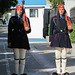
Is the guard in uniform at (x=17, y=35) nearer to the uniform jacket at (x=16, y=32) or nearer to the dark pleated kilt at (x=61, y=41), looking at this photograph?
the uniform jacket at (x=16, y=32)

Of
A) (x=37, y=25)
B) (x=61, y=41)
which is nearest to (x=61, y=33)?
(x=61, y=41)

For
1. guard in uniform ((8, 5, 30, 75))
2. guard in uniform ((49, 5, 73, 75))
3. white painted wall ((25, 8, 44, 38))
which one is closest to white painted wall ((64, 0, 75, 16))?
white painted wall ((25, 8, 44, 38))

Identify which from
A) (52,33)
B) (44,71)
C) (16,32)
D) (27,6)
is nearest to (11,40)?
(16,32)

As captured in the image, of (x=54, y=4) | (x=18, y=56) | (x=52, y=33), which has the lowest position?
(x=18, y=56)

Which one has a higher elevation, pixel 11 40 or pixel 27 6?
pixel 27 6

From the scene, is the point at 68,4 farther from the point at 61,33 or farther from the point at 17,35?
the point at 17,35

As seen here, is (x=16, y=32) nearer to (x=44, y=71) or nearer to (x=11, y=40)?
(x=11, y=40)

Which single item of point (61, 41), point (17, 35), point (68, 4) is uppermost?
point (68, 4)

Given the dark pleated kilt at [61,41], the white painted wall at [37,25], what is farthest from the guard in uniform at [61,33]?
the white painted wall at [37,25]

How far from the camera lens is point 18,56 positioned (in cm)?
717

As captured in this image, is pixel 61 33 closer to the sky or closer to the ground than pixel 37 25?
closer to the ground

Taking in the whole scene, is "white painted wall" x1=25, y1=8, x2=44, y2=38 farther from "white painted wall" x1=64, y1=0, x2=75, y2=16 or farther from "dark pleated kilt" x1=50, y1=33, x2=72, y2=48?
"dark pleated kilt" x1=50, y1=33, x2=72, y2=48

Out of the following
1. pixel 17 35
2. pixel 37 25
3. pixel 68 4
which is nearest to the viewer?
pixel 17 35

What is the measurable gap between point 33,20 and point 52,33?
22.0m
